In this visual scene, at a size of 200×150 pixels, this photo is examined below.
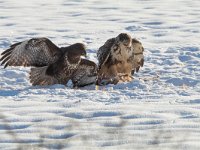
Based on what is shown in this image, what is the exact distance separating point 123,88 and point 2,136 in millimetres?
3048

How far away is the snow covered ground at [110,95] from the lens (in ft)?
17.7

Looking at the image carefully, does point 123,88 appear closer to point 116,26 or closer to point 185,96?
point 185,96

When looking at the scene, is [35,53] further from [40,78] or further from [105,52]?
[105,52]

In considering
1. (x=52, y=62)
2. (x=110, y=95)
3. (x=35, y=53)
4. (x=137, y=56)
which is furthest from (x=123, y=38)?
(x=110, y=95)

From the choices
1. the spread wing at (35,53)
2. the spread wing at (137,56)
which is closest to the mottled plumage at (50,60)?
the spread wing at (35,53)

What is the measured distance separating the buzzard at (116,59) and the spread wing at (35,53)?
23.6 inches

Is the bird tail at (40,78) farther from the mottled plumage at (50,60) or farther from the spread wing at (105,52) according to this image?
the spread wing at (105,52)

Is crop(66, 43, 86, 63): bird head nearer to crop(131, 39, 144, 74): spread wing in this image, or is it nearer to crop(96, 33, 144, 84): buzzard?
crop(96, 33, 144, 84): buzzard

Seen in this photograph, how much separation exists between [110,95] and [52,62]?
1.45 meters

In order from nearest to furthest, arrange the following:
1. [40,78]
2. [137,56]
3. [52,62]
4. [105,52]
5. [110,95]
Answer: [110,95]
[40,78]
[52,62]
[105,52]
[137,56]

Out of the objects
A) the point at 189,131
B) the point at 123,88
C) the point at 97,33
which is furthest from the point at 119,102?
the point at 97,33

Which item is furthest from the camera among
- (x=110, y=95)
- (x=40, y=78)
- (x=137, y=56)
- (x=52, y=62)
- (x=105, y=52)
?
(x=137, y=56)

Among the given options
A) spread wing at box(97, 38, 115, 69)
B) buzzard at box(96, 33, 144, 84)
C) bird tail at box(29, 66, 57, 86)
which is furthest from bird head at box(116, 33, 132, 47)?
bird tail at box(29, 66, 57, 86)

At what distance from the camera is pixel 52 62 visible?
29.7 ft
